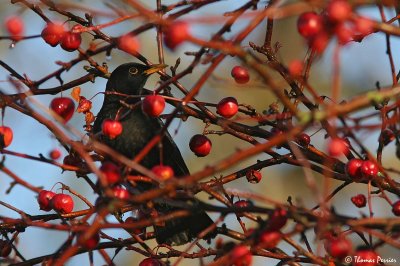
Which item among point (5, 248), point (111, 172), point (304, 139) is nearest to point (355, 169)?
point (304, 139)

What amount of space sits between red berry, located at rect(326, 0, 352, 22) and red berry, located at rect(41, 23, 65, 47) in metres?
1.16

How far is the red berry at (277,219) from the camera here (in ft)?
6.30

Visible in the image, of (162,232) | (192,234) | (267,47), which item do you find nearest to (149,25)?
(267,47)

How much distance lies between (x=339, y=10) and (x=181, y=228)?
6.88ft

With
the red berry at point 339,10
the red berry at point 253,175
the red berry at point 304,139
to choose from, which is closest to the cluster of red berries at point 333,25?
the red berry at point 339,10

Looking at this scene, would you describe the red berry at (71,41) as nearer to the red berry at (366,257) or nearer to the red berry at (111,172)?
the red berry at (111,172)

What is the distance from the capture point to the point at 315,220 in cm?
186

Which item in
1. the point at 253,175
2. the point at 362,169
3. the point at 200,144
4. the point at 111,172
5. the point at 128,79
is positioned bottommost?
the point at 111,172

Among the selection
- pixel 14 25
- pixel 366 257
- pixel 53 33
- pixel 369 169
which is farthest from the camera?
pixel 53 33

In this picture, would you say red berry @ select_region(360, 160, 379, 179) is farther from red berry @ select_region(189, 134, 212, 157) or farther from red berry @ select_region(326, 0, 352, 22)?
red berry @ select_region(326, 0, 352, 22)

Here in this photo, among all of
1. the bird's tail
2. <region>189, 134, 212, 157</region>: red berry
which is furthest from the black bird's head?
<region>189, 134, 212, 157</region>: red berry

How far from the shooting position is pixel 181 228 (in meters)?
3.54

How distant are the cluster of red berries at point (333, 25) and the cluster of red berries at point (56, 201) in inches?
52.8

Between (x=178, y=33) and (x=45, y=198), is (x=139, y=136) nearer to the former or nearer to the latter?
(x=45, y=198)
